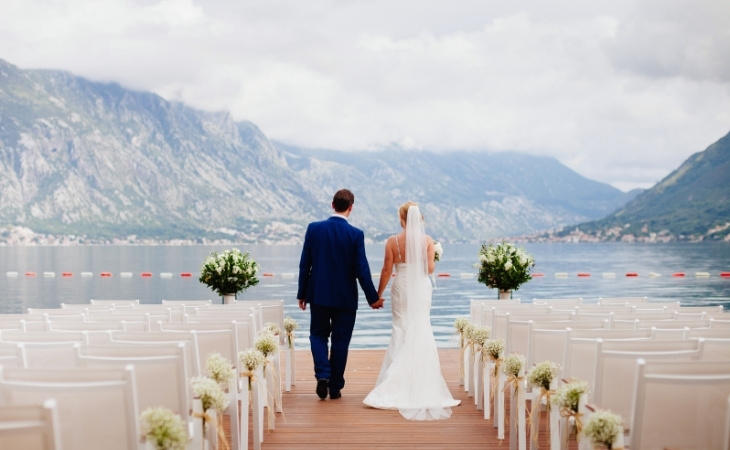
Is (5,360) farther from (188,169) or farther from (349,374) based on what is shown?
(188,169)

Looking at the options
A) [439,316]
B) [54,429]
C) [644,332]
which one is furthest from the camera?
[439,316]

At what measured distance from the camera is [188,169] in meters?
188

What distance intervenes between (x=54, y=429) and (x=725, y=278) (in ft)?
173

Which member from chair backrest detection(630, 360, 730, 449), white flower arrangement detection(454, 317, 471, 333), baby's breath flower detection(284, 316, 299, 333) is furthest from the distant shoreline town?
chair backrest detection(630, 360, 730, 449)

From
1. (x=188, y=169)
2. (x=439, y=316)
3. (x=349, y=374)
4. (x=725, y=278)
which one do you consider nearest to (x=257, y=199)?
(x=188, y=169)

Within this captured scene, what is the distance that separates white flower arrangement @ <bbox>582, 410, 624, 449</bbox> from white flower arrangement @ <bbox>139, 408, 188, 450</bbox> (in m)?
1.61

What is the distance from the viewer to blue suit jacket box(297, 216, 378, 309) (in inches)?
301

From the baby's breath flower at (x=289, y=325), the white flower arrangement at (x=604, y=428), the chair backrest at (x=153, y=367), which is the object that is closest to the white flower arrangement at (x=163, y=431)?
the chair backrest at (x=153, y=367)

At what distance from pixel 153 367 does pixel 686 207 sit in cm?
14814

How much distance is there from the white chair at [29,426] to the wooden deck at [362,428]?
3284 millimetres

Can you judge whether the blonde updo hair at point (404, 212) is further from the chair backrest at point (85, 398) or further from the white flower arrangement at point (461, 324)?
the chair backrest at point (85, 398)

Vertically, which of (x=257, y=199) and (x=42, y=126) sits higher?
(x=42, y=126)

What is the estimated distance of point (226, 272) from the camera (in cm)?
1076

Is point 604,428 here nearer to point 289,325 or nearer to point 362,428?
point 362,428
